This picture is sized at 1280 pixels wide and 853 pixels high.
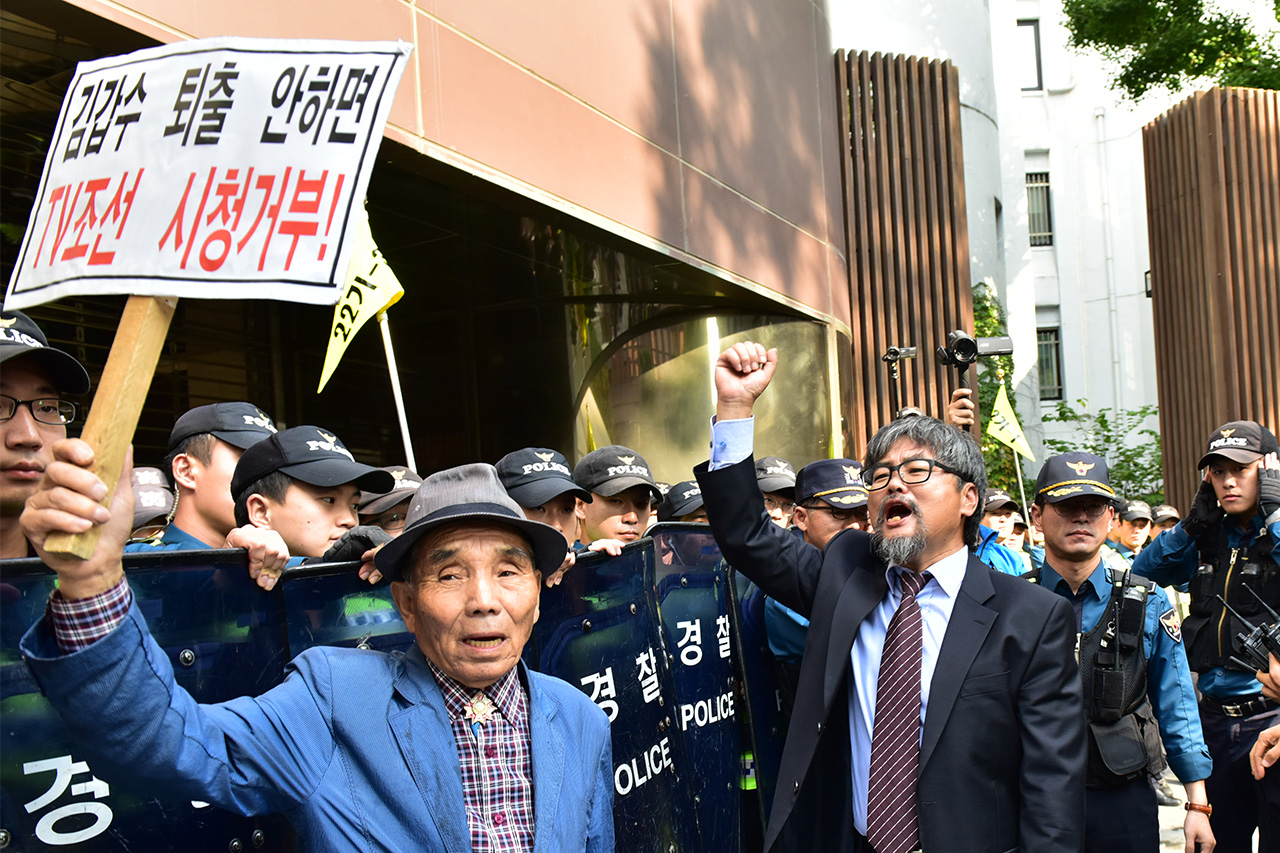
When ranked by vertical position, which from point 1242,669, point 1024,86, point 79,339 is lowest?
point 1242,669

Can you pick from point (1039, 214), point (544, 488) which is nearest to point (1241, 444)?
point (544, 488)

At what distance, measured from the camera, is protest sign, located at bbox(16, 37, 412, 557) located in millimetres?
1799

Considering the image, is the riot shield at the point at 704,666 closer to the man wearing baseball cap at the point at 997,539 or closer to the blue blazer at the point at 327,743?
the man wearing baseball cap at the point at 997,539

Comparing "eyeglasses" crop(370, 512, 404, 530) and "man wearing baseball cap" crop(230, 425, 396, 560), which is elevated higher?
"man wearing baseball cap" crop(230, 425, 396, 560)

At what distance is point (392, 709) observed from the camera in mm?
2289

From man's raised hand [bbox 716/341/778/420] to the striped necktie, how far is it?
2.62 ft

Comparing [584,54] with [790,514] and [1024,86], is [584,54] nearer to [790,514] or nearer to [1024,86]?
[790,514]

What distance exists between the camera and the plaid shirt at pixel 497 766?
230 centimetres

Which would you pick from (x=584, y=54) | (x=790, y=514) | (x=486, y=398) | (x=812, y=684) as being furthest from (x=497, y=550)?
(x=486, y=398)

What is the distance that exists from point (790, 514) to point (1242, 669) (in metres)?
2.30

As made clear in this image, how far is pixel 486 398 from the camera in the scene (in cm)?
1134

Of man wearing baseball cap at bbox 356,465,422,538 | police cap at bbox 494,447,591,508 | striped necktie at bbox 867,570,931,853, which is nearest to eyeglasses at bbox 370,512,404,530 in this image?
man wearing baseball cap at bbox 356,465,422,538

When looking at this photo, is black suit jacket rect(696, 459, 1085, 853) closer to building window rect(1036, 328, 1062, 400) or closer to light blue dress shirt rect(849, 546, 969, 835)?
light blue dress shirt rect(849, 546, 969, 835)

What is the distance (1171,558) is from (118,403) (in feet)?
18.7
